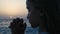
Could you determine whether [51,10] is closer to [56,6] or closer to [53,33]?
[56,6]

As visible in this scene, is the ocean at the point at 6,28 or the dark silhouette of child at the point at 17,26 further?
the ocean at the point at 6,28

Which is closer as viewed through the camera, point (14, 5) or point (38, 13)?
point (38, 13)

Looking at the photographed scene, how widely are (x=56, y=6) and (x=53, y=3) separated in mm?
28

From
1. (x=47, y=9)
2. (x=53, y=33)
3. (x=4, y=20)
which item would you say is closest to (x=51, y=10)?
(x=47, y=9)

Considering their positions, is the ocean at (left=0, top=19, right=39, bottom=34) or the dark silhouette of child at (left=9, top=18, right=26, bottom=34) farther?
the ocean at (left=0, top=19, right=39, bottom=34)

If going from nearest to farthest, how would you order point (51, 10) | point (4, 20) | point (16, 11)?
1. point (51, 10)
2. point (16, 11)
3. point (4, 20)

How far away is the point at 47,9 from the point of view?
0.89m

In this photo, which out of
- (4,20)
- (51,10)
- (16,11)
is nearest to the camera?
(51,10)

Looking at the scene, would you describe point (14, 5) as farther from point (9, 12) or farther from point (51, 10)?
point (51, 10)

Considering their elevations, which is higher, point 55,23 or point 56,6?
point 56,6

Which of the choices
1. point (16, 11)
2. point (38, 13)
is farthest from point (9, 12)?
point (38, 13)

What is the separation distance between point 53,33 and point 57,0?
22 centimetres

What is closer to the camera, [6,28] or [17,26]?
[17,26]

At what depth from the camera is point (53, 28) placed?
2.93 feet
